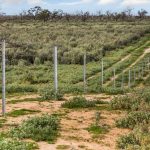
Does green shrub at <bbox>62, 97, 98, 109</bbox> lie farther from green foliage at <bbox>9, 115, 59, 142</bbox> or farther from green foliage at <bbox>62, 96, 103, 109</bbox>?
green foliage at <bbox>9, 115, 59, 142</bbox>

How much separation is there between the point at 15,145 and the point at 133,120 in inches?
179

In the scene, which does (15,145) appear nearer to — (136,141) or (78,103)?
(136,141)

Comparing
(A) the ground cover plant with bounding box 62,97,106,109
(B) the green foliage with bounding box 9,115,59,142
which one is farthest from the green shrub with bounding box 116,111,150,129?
(A) the ground cover plant with bounding box 62,97,106,109

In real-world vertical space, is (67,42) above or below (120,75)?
above

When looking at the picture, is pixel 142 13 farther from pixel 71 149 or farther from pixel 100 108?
pixel 71 149

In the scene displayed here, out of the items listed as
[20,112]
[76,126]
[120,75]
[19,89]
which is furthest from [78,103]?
[120,75]

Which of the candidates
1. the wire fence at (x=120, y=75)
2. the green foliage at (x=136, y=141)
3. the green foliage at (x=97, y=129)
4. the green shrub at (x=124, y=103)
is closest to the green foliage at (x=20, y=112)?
the green foliage at (x=97, y=129)

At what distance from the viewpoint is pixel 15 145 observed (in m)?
10.4

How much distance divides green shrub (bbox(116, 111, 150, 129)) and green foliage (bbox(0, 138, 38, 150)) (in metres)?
3.45

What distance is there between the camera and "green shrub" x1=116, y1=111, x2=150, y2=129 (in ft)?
44.9

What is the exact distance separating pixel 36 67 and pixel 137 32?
28385 mm

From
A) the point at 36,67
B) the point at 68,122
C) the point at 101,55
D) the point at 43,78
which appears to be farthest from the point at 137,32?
the point at 68,122

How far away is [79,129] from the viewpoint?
519 inches

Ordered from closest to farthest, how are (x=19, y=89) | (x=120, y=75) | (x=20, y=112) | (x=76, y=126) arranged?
(x=76, y=126) < (x=20, y=112) < (x=19, y=89) < (x=120, y=75)
